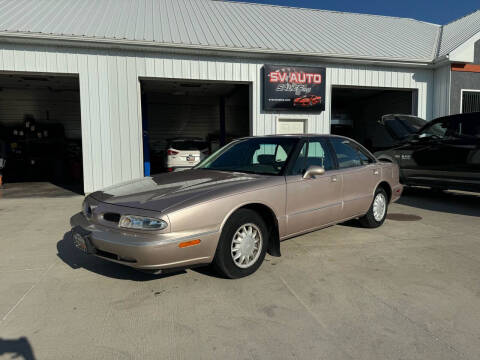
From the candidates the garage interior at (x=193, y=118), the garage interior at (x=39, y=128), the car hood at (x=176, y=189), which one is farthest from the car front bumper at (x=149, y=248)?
the garage interior at (x=193, y=118)

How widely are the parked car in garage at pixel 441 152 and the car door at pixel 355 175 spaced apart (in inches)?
108

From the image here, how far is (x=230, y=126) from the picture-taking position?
19.7 meters

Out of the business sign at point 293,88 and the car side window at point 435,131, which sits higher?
the business sign at point 293,88

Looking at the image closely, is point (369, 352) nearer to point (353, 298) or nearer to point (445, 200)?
point (353, 298)

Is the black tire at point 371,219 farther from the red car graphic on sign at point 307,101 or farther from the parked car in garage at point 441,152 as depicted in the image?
the red car graphic on sign at point 307,101

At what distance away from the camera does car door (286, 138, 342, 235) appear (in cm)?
387

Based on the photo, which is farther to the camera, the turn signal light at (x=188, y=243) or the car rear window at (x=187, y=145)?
Answer: the car rear window at (x=187, y=145)

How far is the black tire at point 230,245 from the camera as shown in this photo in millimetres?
3230

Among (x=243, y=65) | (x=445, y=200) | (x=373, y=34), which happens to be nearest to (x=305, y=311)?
(x=445, y=200)

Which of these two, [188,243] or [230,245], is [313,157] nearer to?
[230,245]

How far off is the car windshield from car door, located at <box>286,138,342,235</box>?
7.2 inches

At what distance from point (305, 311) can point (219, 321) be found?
71 cm

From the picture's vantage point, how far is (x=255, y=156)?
443cm

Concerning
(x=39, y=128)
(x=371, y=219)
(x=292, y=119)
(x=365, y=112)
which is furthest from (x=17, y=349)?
(x=365, y=112)
